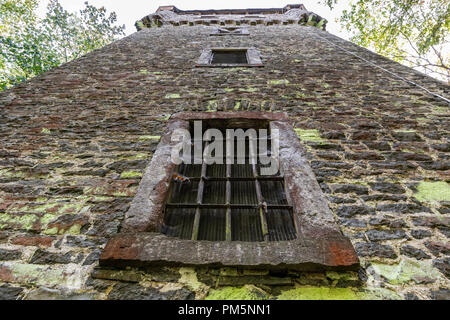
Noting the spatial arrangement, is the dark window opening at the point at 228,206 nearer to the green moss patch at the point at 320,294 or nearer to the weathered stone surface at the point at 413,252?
the green moss patch at the point at 320,294

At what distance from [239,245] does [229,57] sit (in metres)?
4.05

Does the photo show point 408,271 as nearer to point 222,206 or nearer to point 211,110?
point 222,206

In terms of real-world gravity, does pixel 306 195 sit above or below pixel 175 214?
above

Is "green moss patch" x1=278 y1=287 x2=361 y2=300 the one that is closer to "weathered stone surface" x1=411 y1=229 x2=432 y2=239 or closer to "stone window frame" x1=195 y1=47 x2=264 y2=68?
"weathered stone surface" x1=411 y1=229 x2=432 y2=239

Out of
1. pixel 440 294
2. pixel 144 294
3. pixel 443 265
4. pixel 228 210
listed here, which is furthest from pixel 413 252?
pixel 144 294

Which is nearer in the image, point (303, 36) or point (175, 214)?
point (175, 214)

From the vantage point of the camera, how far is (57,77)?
3555 mm

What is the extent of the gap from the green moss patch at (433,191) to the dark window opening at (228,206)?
1.04 meters

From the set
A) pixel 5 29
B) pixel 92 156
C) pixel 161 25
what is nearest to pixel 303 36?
pixel 161 25

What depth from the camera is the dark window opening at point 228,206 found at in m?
1.74

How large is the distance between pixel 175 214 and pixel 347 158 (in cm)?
166
